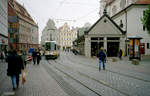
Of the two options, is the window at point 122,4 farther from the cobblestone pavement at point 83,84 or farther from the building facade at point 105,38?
the cobblestone pavement at point 83,84

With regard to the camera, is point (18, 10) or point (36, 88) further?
point (18, 10)

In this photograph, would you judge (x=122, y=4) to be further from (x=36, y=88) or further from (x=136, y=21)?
(x=36, y=88)

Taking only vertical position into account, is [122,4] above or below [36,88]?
above

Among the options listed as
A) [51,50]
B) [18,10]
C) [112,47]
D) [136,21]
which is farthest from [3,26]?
[136,21]

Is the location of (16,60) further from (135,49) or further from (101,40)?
(101,40)

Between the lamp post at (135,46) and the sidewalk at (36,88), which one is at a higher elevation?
the lamp post at (135,46)

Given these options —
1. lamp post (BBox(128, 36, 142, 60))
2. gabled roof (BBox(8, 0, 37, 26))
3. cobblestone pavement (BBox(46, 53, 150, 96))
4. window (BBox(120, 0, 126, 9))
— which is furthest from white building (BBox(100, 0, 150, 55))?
gabled roof (BBox(8, 0, 37, 26))

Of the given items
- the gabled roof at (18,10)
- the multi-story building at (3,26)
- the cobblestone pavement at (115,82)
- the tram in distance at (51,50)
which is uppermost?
the gabled roof at (18,10)

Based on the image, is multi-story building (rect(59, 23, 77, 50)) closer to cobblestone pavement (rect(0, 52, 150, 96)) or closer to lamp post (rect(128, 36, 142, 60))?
lamp post (rect(128, 36, 142, 60))

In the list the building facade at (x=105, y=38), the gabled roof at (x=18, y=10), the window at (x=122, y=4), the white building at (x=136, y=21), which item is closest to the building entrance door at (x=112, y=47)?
the building facade at (x=105, y=38)

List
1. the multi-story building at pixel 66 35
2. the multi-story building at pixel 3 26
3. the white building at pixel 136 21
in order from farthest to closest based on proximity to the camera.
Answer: the multi-story building at pixel 66 35 < the white building at pixel 136 21 < the multi-story building at pixel 3 26

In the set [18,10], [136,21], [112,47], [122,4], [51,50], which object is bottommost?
[51,50]

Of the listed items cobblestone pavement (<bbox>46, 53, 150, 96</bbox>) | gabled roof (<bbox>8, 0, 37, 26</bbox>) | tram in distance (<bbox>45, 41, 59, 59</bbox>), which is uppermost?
gabled roof (<bbox>8, 0, 37, 26</bbox>)

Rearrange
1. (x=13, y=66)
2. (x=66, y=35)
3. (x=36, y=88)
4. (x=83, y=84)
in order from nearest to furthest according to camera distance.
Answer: (x=13, y=66) < (x=36, y=88) < (x=83, y=84) < (x=66, y=35)
